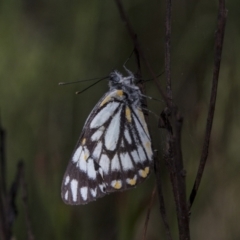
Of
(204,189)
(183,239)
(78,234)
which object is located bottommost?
(183,239)

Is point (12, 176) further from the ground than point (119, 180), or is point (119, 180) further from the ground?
point (12, 176)

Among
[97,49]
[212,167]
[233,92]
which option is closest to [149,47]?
[97,49]

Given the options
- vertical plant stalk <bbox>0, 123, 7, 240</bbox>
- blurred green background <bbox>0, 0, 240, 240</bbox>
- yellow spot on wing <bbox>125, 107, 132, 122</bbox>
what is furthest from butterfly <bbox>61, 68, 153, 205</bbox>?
vertical plant stalk <bbox>0, 123, 7, 240</bbox>

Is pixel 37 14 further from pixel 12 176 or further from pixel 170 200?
pixel 170 200

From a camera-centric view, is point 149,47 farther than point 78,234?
Yes

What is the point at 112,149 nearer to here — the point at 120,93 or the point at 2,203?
the point at 120,93

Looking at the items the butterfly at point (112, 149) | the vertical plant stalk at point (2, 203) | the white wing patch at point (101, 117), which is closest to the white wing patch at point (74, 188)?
the butterfly at point (112, 149)

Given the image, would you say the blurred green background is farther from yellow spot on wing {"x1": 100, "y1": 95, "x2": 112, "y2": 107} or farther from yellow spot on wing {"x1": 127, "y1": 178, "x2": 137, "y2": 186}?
yellow spot on wing {"x1": 100, "y1": 95, "x2": 112, "y2": 107}
